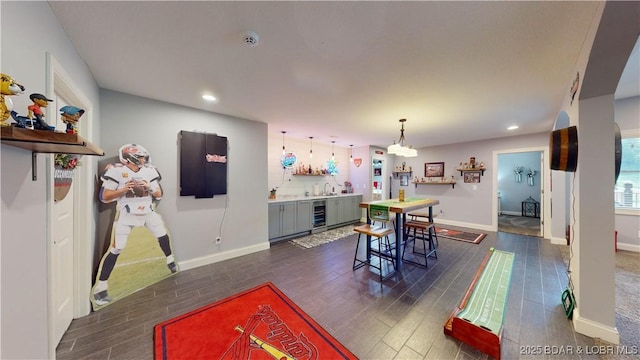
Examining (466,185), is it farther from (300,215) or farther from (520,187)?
(300,215)

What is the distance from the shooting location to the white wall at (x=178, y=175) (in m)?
2.71

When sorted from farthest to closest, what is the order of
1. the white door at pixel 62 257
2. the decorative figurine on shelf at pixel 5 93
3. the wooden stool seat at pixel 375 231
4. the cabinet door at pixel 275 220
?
the cabinet door at pixel 275 220 → the wooden stool seat at pixel 375 231 → the white door at pixel 62 257 → the decorative figurine on shelf at pixel 5 93

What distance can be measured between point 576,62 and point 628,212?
3.80m

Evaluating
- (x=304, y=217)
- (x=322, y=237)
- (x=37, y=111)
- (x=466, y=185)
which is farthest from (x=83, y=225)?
(x=466, y=185)

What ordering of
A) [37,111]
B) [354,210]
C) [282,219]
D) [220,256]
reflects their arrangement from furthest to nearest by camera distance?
[354,210] < [282,219] < [220,256] < [37,111]

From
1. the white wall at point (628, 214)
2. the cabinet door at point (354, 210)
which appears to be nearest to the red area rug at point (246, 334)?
the cabinet door at point (354, 210)

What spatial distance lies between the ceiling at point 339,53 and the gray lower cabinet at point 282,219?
211 centimetres

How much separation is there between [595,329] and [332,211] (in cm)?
434

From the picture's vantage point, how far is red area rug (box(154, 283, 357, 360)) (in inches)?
64.9

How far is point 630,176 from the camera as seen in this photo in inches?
145

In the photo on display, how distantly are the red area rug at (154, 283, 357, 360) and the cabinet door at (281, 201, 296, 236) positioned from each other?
2.31 metres

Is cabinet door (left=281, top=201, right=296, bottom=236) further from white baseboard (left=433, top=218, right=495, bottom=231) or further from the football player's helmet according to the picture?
white baseboard (left=433, top=218, right=495, bottom=231)

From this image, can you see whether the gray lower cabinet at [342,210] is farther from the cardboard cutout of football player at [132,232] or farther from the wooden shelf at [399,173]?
the cardboard cutout of football player at [132,232]

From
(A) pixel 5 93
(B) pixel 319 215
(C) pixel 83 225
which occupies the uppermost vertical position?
(A) pixel 5 93
